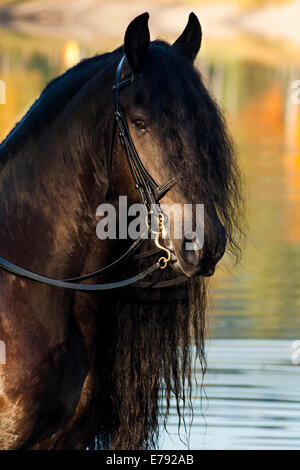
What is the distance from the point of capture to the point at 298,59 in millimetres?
39031

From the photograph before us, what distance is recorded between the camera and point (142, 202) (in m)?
3.69

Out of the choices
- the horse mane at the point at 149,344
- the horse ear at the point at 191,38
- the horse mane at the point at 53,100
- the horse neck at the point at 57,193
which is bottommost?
the horse mane at the point at 149,344

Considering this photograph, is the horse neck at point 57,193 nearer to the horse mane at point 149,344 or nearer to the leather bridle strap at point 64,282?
the leather bridle strap at point 64,282

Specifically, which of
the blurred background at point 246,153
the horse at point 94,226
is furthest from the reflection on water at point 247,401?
the horse at point 94,226

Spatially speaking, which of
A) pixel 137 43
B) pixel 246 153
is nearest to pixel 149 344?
pixel 137 43

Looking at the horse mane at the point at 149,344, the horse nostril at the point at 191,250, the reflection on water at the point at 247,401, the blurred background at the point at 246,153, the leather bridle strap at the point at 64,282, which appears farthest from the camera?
the blurred background at the point at 246,153

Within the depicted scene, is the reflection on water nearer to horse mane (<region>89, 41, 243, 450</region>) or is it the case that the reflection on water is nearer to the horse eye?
horse mane (<region>89, 41, 243, 450</region>)

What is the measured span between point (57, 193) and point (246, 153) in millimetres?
17412

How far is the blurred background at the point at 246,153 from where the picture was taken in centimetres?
671

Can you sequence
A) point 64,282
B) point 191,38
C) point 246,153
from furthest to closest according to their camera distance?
point 246,153, point 191,38, point 64,282

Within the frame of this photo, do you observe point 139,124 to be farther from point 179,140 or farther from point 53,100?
point 53,100

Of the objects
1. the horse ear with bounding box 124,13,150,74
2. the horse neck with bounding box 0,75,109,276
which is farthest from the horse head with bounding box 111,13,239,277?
the horse neck with bounding box 0,75,109,276

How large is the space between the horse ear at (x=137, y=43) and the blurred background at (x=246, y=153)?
0.33 meters

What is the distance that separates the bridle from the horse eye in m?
0.03
